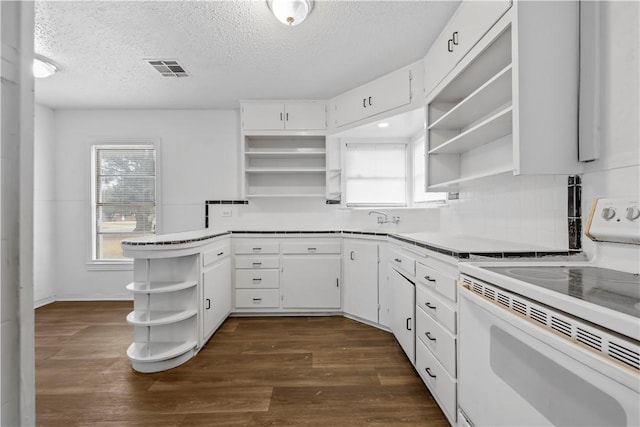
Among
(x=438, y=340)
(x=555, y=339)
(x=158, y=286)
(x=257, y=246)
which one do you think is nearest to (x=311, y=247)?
(x=257, y=246)

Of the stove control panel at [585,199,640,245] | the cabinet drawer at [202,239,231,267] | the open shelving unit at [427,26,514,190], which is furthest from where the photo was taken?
the cabinet drawer at [202,239,231,267]

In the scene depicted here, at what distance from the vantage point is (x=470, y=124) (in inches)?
87.0

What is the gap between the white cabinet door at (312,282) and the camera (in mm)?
3111

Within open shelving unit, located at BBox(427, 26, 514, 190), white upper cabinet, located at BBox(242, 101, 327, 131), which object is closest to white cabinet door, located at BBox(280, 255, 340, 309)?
open shelving unit, located at BBox(427, 26, 514, 190)

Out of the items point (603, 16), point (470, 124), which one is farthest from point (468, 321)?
point (470, 124)

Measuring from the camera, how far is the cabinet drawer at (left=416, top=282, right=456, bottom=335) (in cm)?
142

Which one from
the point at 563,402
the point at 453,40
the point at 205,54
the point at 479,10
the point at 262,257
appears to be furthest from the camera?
the point at 262,257

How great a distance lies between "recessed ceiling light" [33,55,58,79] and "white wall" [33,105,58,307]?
1.15 metres

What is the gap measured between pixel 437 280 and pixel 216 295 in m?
1.94

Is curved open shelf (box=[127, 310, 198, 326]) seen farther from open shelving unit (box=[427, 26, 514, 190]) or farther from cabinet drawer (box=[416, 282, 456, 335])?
open shelving unit (box=[427, 26, 514, 190])

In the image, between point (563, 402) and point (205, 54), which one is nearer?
point (563, 402)

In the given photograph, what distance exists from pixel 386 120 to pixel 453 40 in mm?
953

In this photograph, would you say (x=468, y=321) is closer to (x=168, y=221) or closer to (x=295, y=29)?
(x=295, y=29)

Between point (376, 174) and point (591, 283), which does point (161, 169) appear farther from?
point (591, 283)
